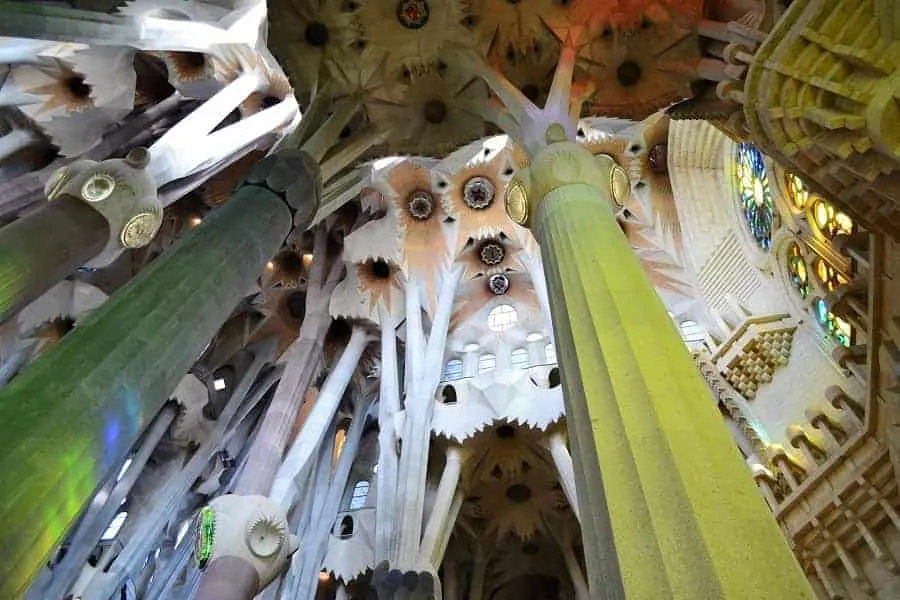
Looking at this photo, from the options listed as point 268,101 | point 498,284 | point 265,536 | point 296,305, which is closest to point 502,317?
point 498,284

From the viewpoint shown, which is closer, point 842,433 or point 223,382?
point 842,433

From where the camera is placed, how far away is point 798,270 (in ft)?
30.0

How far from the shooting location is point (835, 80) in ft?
14.5

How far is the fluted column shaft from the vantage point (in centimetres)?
237

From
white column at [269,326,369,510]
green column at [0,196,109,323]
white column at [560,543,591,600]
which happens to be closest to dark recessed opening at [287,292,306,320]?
white column at [269,326,369,510]

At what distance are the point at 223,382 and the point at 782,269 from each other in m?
12.0

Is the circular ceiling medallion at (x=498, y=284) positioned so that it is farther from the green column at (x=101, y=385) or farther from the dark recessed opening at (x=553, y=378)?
the green column at (x=101, y=385)

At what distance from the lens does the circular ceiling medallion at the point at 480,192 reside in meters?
15.3

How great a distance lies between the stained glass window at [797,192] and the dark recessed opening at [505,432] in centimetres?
606

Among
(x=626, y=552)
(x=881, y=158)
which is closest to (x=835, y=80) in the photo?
(x=881, y=158)

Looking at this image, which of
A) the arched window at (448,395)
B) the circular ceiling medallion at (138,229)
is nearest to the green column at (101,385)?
the circular ceiling medallion at (138,229)

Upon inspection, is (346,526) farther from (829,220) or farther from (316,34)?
(829,220)

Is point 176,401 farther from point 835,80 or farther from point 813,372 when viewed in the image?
point 835,80

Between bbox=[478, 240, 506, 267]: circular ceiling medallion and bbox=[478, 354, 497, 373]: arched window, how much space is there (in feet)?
6.80
